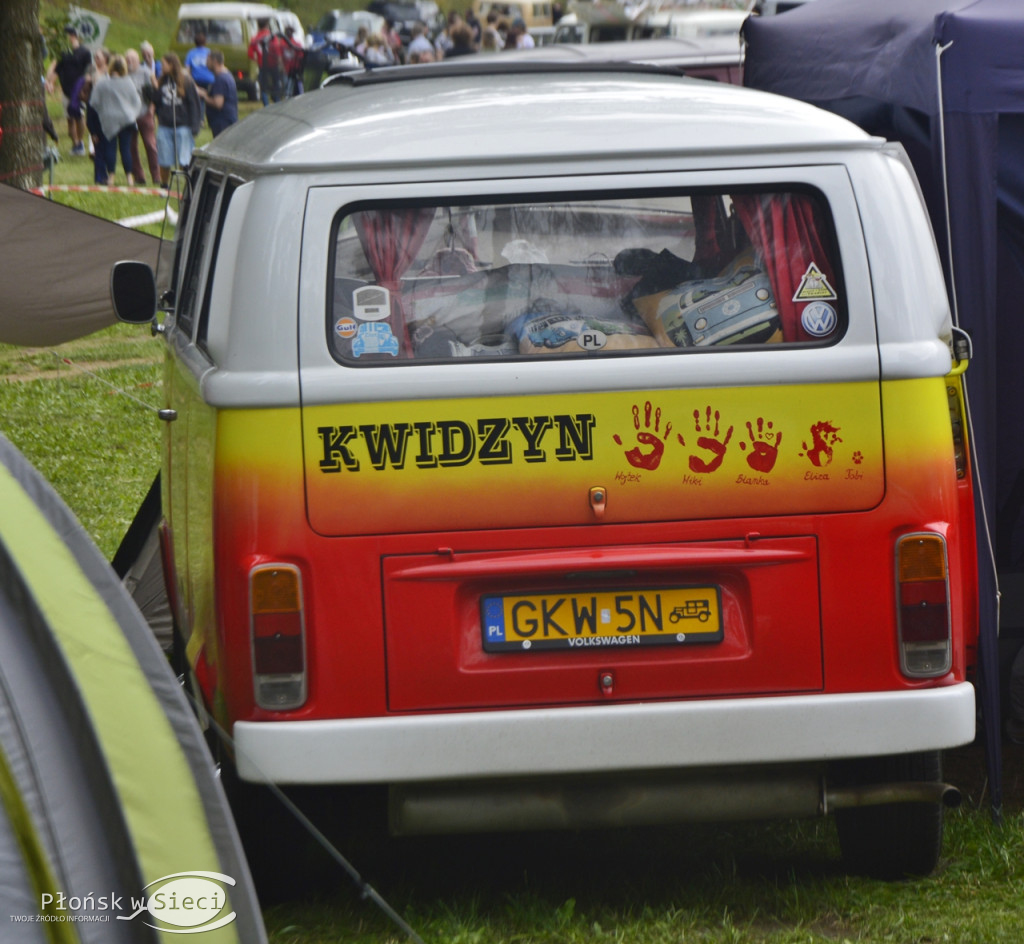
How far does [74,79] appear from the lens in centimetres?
2686

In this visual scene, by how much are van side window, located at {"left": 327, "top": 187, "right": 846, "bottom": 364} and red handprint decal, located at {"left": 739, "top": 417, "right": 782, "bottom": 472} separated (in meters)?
0.21

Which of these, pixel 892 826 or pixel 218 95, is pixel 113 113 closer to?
pixel 218 95

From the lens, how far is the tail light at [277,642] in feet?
12.6

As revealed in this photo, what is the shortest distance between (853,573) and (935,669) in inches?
12.5

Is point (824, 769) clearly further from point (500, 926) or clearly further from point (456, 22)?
point (456, 22)

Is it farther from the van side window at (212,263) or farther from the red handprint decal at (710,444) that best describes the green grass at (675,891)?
the van side window at (212,263)

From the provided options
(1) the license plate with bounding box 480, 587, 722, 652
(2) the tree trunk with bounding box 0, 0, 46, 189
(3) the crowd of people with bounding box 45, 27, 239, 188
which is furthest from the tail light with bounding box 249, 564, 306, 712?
(3) the crowd of people with bounding box 45, 27, 239, 188

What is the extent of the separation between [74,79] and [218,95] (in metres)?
2.47

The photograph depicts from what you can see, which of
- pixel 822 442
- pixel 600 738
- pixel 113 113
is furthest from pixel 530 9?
pixel 600 738

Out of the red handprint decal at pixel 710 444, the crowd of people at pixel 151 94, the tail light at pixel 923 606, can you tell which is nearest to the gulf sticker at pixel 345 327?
the red handprint decal at pixel 710 444

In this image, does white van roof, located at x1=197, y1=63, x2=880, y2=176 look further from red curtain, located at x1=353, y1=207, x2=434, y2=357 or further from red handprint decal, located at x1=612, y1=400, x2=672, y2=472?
red handprint decal, located at x1=612, y1=400, x2=672, y2=472

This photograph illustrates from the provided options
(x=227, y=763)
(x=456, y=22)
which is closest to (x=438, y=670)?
(x=227, y=763)

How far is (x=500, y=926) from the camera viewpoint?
4168 mm

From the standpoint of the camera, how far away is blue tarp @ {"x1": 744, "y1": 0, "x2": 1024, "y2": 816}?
486cm
